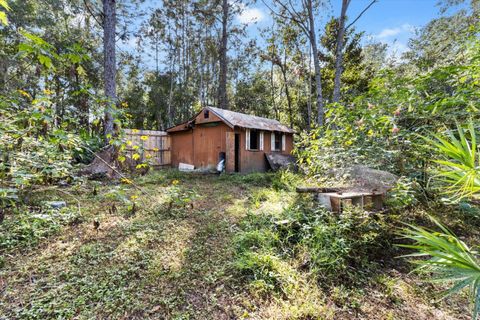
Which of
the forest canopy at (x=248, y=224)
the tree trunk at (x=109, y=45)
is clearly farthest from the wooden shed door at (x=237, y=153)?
the tree trunk at (x=109, y=45)

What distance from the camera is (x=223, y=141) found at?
894cm

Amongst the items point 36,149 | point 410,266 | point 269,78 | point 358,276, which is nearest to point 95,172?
point 36,149

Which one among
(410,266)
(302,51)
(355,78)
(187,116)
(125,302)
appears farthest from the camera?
(187,116)

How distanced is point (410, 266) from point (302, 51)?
16.5 meters

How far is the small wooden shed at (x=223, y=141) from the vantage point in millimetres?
8891

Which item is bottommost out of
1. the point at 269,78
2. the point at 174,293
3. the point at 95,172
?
the point at 174,293

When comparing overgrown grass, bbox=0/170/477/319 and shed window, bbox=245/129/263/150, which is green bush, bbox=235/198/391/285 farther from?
shed window, bbox=245/129/263/150

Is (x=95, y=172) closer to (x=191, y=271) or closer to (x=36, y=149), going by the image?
(x=36, y=149)

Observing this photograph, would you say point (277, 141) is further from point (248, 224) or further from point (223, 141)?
point (248, 224)

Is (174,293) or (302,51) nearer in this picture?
(174,293)

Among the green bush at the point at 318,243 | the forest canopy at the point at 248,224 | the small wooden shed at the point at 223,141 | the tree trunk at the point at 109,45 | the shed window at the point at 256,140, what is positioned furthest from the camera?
the shed window at the point at 256,140

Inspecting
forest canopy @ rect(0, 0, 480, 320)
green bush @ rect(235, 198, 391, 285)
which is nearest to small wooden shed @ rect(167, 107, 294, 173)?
forest canopy @ rect(0, 0, 480, 320)

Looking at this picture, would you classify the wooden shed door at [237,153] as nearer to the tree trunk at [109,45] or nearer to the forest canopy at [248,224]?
the forest canopy at [248,224]

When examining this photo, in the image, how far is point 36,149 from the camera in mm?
2697
